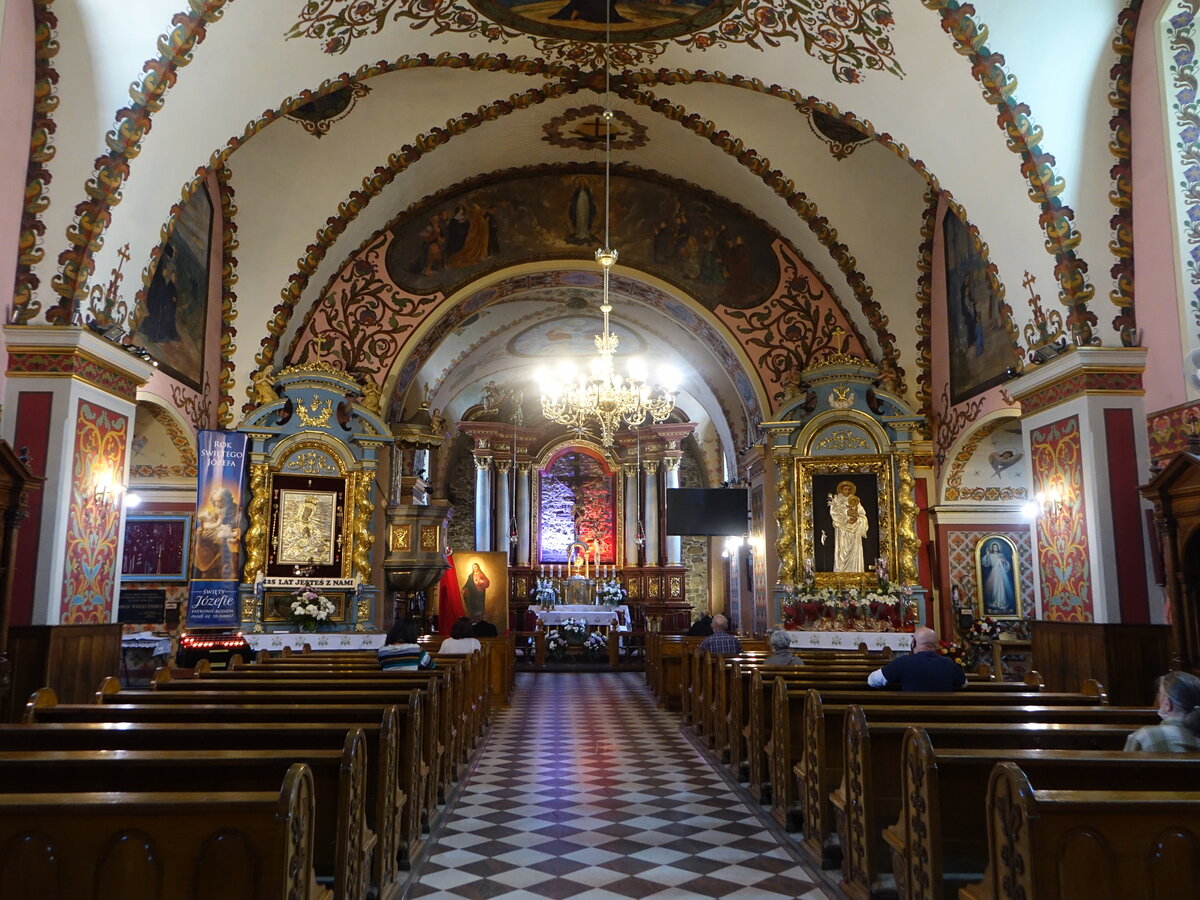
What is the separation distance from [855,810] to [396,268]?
11.7 metres

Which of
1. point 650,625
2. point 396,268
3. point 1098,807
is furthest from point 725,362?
point 1098,807

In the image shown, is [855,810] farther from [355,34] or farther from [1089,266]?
[355,34]

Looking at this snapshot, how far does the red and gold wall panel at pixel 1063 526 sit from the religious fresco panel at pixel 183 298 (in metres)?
9.96

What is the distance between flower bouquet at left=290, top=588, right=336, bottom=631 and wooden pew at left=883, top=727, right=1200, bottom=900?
10.0 m

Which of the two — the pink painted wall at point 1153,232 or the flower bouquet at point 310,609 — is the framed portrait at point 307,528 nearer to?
the flower bouquet at point 310,609

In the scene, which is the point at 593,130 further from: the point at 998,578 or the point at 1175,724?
the point at 1175,724

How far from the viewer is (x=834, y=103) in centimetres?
1040

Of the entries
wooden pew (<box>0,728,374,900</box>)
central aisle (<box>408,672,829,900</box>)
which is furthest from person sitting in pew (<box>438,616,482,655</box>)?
wooden pew (<box>0,728,374,900</box>)

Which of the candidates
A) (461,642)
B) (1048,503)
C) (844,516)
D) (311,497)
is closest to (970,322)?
(844,516)

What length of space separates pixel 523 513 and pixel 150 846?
2191 centimetres

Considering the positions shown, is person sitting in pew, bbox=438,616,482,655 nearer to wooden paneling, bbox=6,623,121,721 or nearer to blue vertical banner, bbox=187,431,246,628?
wooden paneling, bbox=6,623,121,721

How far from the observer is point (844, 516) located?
13914 millimetres

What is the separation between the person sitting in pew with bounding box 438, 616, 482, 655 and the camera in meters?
10.5

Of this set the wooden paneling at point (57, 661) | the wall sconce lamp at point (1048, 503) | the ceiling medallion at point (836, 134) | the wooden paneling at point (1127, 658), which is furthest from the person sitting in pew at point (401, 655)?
the ceiling medallion at point (836, 134)
